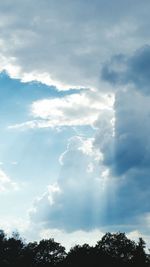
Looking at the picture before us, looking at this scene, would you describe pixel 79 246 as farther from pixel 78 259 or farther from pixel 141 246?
pixel 141 246

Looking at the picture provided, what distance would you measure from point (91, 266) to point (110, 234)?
19.1 metres

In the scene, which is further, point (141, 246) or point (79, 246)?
point (79, 246)

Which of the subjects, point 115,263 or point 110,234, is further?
point 110,234

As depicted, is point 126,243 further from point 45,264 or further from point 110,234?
point 45,264

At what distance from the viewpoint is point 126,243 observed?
182750 mm

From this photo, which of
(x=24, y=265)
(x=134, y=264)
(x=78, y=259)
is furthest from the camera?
(x=24, y=265)

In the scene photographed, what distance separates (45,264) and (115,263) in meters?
38.5

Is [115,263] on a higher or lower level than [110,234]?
lower

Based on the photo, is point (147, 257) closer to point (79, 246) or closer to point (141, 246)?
point (141, 246)

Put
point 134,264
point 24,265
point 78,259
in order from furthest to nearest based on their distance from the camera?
point 24,265 → point 78,259 → point 134,264

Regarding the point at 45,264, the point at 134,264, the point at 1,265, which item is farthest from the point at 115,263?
the point at 1,265

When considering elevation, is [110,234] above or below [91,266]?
above

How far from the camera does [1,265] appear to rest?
655ft

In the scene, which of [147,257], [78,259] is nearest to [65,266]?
[78,259]
